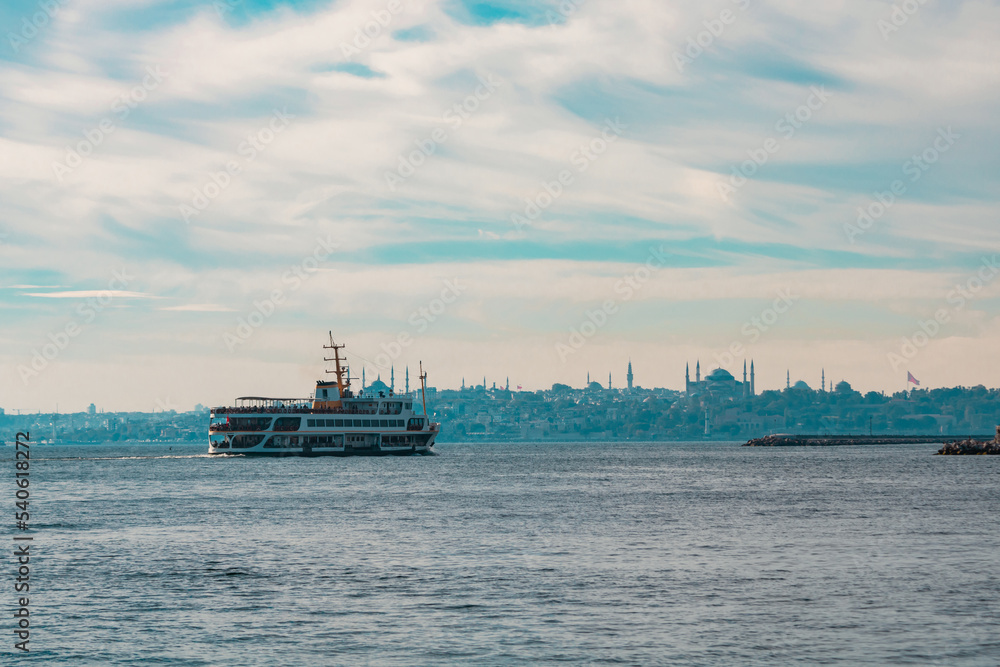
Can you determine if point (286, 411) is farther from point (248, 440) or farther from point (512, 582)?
point (512, 582)

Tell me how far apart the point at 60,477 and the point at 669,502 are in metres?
67.3

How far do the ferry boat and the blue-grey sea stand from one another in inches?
2649

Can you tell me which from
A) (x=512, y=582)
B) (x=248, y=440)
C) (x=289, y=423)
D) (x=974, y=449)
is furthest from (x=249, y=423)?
(x=512, y=582)

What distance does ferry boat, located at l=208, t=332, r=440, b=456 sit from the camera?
13612 cm

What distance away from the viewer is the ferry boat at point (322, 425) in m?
136

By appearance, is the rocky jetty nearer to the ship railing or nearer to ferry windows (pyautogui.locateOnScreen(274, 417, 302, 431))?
the ship railing

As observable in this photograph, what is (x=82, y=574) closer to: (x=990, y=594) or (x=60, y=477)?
(x=990, y=594)

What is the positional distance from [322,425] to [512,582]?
4233 inches

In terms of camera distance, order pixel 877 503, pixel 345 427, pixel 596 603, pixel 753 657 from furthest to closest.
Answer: pixel 345 427 < pixel 877 503 < pixel 596 603 < pixel 753 657

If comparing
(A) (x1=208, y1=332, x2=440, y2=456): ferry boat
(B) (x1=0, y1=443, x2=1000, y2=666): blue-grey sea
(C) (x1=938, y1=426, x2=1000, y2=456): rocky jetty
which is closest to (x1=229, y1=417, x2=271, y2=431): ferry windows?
(A) (x1=208, y1=332, x2=440, y2=456): ferry boat

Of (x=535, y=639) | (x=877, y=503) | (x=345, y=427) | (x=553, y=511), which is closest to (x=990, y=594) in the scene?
(x=535, y=639)

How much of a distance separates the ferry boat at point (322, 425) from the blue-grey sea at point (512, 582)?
221 feet

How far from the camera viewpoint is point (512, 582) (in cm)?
3397

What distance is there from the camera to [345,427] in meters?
140
